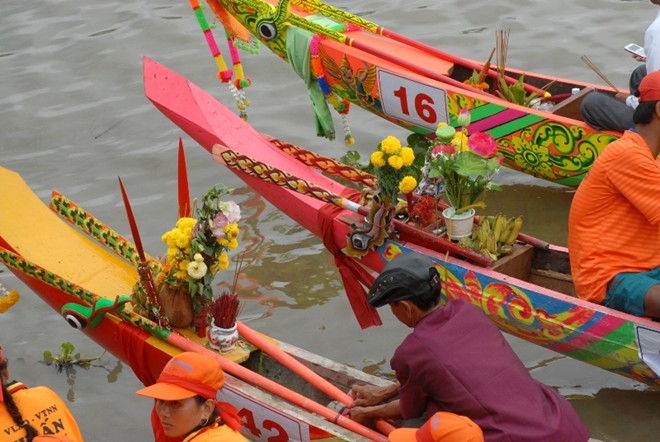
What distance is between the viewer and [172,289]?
5.05 m

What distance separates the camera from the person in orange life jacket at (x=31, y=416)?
3578 mm

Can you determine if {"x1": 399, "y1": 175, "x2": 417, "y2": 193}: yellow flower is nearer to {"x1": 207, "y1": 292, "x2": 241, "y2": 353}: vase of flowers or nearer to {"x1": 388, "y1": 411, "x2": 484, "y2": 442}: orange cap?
{"x1": 207, "y1": 292, "x2": 241, "y2": 353}: vase of flowers

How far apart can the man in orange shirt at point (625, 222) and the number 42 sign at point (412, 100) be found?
6.56 feet

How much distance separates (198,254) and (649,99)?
7.07 ft

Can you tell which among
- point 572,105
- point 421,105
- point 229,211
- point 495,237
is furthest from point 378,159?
point 572,105

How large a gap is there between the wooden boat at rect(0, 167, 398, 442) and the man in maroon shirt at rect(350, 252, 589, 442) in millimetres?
514

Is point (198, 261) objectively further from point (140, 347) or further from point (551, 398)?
point (551, 398)

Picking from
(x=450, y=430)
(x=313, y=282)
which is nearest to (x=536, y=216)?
(x=313, y=282)

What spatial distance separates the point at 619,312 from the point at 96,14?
7.57m

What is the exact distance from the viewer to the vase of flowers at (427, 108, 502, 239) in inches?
212

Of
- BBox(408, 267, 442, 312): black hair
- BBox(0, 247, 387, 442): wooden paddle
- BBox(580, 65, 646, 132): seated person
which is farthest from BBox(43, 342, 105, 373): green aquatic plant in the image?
BBox(580, 65, 646, 132): seated person

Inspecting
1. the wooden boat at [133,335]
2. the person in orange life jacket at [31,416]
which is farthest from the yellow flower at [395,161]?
the person in orange life jacket at [31,416]

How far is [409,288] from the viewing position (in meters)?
4.02

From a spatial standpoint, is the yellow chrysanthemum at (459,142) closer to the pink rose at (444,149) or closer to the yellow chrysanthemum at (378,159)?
the pink rose at (444,149)
